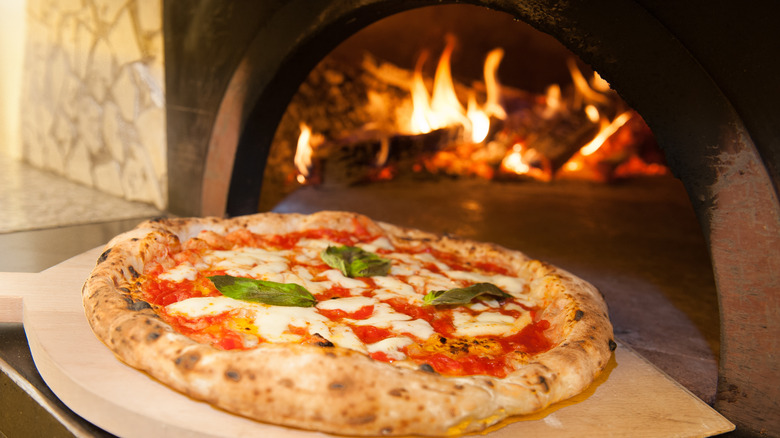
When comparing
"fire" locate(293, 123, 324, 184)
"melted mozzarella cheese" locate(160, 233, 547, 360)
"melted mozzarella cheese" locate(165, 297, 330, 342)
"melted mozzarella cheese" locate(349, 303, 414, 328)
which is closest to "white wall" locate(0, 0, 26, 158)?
"fire" locate(293, 123, 324, 184)

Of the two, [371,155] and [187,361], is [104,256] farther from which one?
[371,155]

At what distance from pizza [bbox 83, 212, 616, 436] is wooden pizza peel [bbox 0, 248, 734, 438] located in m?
0.04

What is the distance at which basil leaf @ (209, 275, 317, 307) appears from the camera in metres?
2.00

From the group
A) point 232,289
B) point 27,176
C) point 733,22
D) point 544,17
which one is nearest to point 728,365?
point 733,22

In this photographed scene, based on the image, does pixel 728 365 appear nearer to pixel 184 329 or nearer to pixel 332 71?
pixel 184 329

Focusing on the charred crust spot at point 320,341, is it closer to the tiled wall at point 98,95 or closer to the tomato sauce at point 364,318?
the tomato sauce at point 364,318

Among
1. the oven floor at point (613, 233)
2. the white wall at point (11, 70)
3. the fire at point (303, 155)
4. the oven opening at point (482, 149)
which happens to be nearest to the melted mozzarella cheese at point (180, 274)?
the oven floor at point (613, 233)

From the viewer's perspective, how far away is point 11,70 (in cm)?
632

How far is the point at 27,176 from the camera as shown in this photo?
566cm

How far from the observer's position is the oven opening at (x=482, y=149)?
Result: 485 centimetres

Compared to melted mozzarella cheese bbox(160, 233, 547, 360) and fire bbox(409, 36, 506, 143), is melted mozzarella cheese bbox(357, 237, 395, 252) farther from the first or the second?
fire bbox(409, 36, 506, 143)

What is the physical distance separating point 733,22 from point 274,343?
1.66 meters

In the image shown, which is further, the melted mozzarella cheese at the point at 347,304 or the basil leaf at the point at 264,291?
the melted mozzarella cheese at the point at 347,304

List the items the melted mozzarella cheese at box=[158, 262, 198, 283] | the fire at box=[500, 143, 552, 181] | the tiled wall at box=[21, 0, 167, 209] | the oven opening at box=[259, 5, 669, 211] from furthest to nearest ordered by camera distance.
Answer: the fire at box=[500, 143, 552, 181]
the oven opening at box=[259, 5, 669, 211]
the tiled wall at box=[21, 0, 167, 209]
the melted mozzarella cheese at box=[158, 262, 198, 283]
